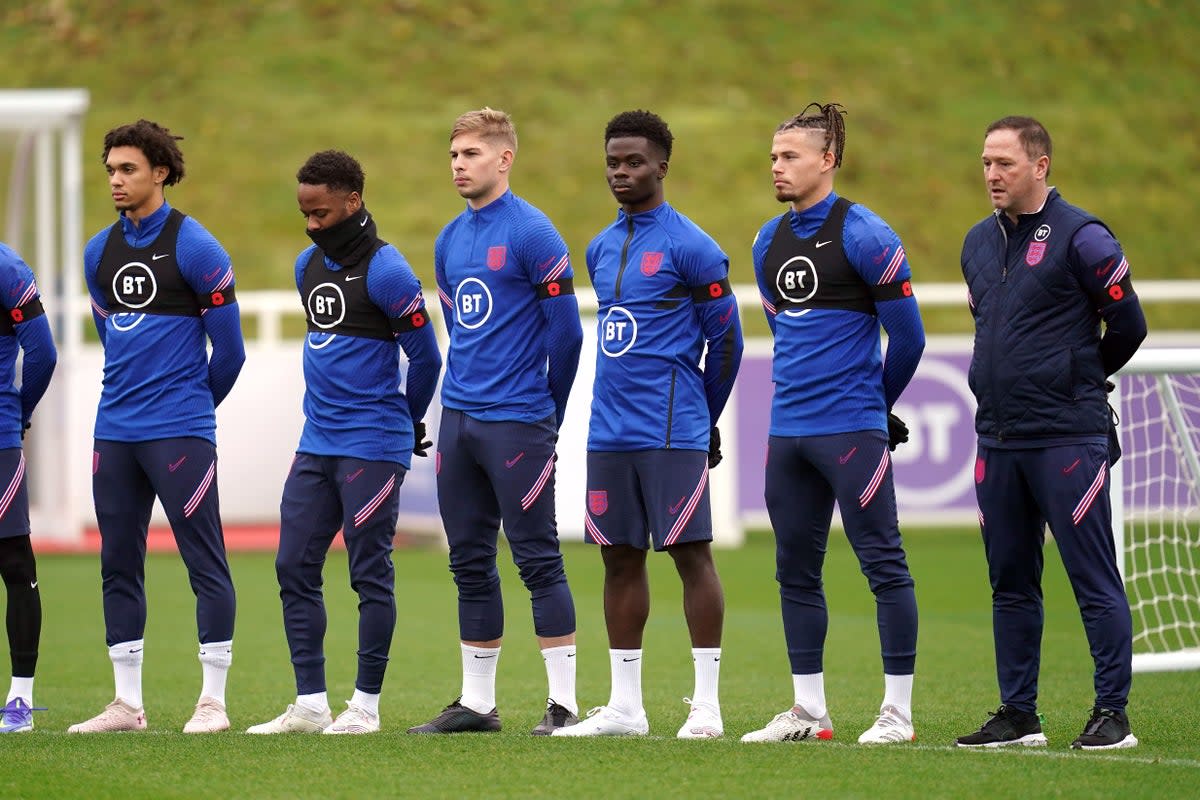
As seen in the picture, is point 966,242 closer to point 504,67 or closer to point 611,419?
point 611,419

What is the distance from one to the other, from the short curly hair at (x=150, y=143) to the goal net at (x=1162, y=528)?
433 cm

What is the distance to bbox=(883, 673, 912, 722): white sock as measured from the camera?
680 cm

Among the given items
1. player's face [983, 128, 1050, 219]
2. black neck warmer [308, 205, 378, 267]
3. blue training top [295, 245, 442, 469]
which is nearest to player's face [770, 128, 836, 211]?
player's face [983, 128, 1050, 219]

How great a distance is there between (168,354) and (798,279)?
2.45 metres

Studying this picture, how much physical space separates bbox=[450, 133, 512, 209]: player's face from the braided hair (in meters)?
1.09

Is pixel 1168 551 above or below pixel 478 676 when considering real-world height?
below

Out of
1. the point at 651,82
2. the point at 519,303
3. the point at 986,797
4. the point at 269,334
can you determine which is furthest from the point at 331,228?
the point at 651,82

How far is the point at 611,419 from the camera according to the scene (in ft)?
22.9

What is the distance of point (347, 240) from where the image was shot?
23.5 ft

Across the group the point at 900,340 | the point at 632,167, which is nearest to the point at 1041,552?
the point at 900,340

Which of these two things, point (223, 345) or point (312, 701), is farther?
point (223, 345)

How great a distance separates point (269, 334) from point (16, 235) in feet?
8.31

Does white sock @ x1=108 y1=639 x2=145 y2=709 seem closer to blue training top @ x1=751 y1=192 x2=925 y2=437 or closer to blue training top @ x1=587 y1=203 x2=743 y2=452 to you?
blue training top @ x1=587 y1=203 x2=743 y2=452

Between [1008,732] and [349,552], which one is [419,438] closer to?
[349,552]
